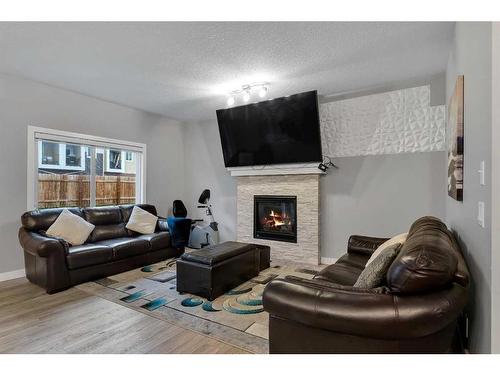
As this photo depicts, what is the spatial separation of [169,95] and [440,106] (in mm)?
3835

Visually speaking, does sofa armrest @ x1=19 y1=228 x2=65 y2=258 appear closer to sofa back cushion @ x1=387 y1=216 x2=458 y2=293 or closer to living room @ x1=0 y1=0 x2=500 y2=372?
living room @ x1=0 y1=0 x2=500 y2=372

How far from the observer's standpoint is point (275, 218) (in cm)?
474

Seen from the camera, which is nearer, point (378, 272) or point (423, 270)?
point (423, 270)

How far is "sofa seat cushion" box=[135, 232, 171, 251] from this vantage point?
4082mm


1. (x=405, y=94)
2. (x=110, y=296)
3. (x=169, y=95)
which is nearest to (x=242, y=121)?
(x=169, y=95)

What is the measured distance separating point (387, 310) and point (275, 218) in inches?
137

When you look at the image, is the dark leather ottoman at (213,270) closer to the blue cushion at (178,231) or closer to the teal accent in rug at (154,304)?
the teal accent in rug at (154,304)

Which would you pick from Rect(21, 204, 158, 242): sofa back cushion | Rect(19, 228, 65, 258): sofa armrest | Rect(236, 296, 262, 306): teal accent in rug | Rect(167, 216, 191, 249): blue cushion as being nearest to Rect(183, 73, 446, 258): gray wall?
Rect(236, 296, 262, 306): teal accent in rug

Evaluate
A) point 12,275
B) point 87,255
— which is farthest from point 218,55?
point 12,275

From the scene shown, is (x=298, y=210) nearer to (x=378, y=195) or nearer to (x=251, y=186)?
(x=251, y=186)

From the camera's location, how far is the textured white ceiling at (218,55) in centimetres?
244

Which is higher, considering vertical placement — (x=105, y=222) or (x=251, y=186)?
(x=251, y=186)

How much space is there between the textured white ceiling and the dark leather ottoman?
2.18 meters
